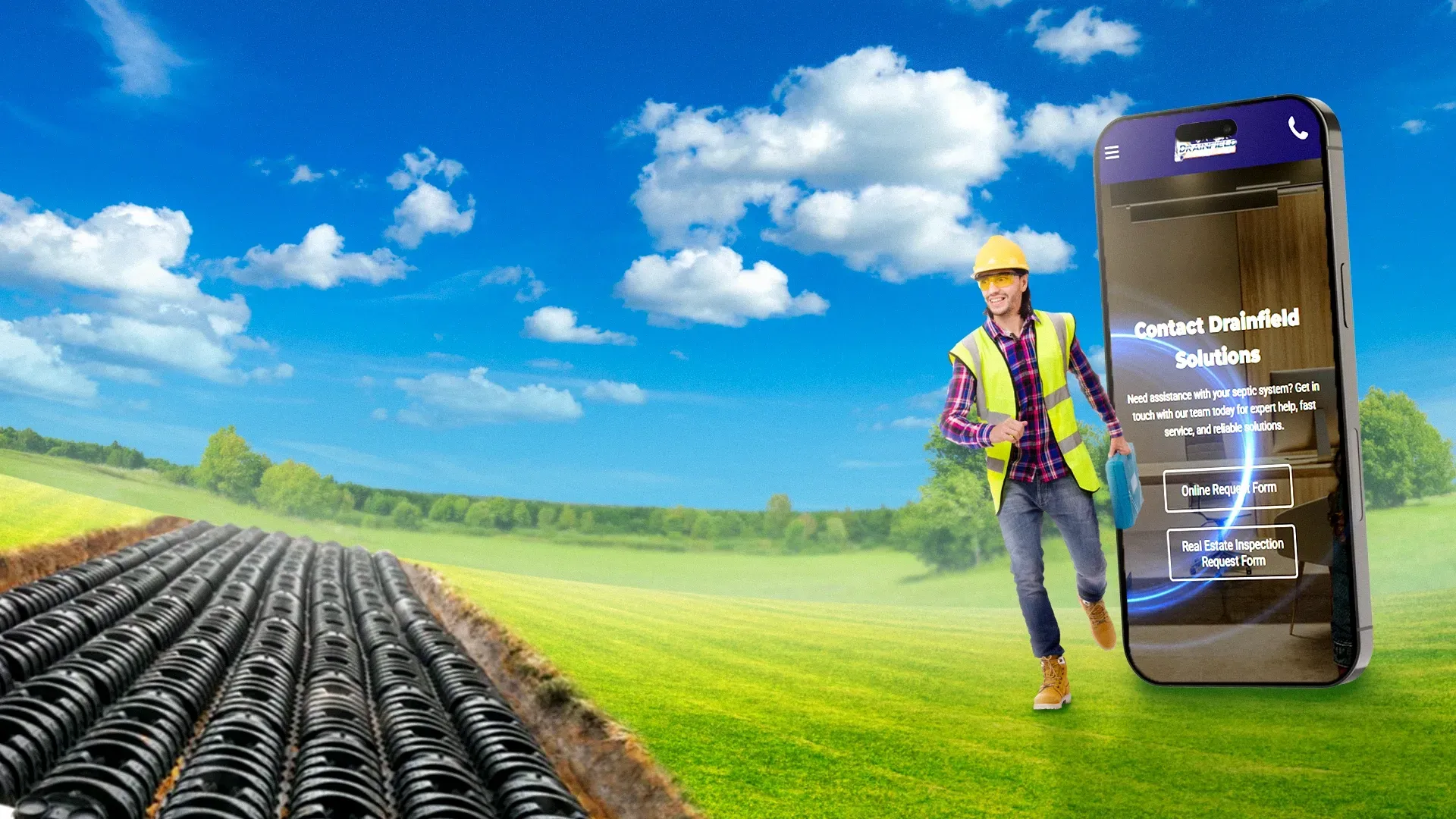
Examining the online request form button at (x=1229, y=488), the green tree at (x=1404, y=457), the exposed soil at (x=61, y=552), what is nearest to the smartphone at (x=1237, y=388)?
the online request form button at (x=1229, y=488)

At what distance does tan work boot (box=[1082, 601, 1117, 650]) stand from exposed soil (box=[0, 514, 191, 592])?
1755cm

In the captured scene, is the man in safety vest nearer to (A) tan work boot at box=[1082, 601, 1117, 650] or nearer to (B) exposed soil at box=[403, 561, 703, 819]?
(A) tan work boot at box=[1082, 601, 1117, 650]

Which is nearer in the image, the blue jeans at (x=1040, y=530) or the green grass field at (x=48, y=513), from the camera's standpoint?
the blue jeans at (x=1040, y=530)

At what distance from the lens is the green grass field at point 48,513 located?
2112cm

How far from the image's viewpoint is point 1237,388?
19.0ft

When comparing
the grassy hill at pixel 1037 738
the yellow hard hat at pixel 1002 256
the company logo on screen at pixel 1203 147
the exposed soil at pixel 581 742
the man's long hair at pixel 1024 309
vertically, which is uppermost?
the company logo on screen at pixel 1203 147

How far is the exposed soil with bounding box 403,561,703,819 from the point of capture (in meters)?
6.75

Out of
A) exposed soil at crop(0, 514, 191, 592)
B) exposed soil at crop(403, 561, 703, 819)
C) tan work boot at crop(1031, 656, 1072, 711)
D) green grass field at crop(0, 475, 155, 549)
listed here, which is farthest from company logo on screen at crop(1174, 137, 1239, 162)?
green grass field at crop(0, 475, 155, 549)

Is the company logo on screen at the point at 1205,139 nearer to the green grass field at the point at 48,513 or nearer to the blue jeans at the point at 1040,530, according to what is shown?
the blue jeans at the point at 1040,530

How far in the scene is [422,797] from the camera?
5527 mm

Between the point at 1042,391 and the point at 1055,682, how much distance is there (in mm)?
1925

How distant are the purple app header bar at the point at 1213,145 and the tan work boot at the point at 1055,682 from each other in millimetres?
3006

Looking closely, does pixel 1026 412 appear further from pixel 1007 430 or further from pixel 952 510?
pixel 952 510

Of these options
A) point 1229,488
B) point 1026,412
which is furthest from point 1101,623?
point 1026,412
